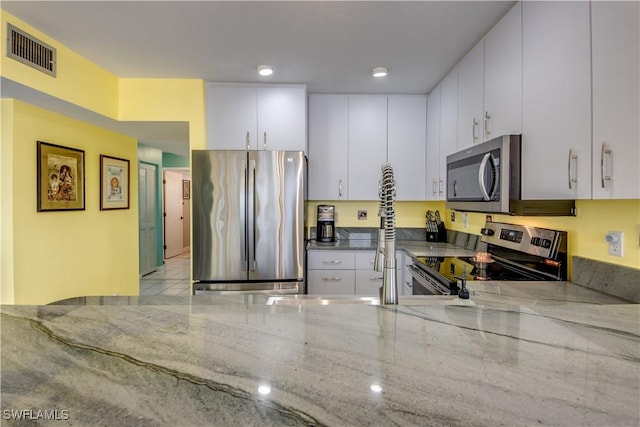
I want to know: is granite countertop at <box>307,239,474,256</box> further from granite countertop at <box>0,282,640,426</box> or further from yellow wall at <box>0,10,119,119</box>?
yellow wall at <box>0,10,119,119</box>

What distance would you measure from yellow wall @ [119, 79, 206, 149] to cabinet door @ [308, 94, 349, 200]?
1.05m

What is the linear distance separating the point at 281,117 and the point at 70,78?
5.07 ft

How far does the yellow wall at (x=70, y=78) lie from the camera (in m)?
1.88

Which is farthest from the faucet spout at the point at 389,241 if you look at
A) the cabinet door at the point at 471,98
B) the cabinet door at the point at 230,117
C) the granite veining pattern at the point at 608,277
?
the cabinet door at the point at 230,117

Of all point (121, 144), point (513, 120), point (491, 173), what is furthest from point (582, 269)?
point (121, 144)

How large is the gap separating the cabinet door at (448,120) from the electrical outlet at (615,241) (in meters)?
1.25

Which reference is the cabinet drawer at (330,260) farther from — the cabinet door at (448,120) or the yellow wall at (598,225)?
the yellow wall at (598,225)

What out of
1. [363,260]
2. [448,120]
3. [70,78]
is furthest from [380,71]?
[70,78]

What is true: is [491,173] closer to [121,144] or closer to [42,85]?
[42,85]

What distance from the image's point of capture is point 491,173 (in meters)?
1.82

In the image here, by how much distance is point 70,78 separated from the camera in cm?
229

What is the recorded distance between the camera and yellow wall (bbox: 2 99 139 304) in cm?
239

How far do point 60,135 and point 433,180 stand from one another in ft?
11.0

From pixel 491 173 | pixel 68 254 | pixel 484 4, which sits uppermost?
pixel 484 4
